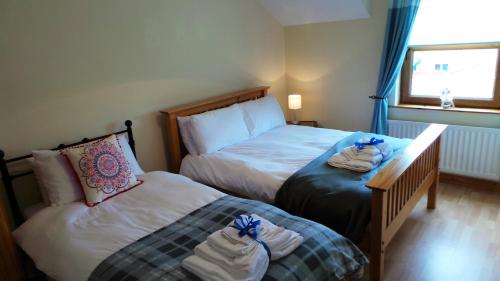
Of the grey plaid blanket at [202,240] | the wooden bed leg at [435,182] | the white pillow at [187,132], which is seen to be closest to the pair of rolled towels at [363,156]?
the wooden bed leg at [435,182]

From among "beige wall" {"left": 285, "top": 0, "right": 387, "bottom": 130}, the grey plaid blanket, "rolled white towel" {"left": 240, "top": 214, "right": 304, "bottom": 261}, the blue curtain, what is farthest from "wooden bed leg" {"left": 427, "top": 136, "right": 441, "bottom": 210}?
"rolled white towel" {"left": 240, "top": 214, "right": 304, "bottom": 261}

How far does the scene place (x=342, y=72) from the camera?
397 cm

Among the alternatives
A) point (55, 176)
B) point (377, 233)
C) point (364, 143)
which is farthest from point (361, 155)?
point (55, 176)

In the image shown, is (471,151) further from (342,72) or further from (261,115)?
(261,115)

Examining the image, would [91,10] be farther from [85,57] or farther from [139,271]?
[139,271]

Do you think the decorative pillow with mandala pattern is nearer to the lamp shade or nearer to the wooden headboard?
the wooden headboard

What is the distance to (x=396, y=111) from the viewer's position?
377 cm

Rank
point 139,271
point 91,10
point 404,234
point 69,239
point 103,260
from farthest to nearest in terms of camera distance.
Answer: point 404,234 → point 91,10 → point 69,239 → point 103,260 → point 139,271

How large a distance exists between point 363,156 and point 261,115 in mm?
1285

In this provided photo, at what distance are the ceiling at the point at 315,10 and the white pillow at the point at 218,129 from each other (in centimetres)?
127

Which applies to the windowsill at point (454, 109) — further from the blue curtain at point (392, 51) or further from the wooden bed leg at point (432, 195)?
the wooden bed leg at point (432, 195)

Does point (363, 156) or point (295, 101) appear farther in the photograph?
point (295, 101)

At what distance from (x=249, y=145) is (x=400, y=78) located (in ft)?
5.88

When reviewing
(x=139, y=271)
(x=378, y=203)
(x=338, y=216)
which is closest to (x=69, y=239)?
(x=139, y=271)
